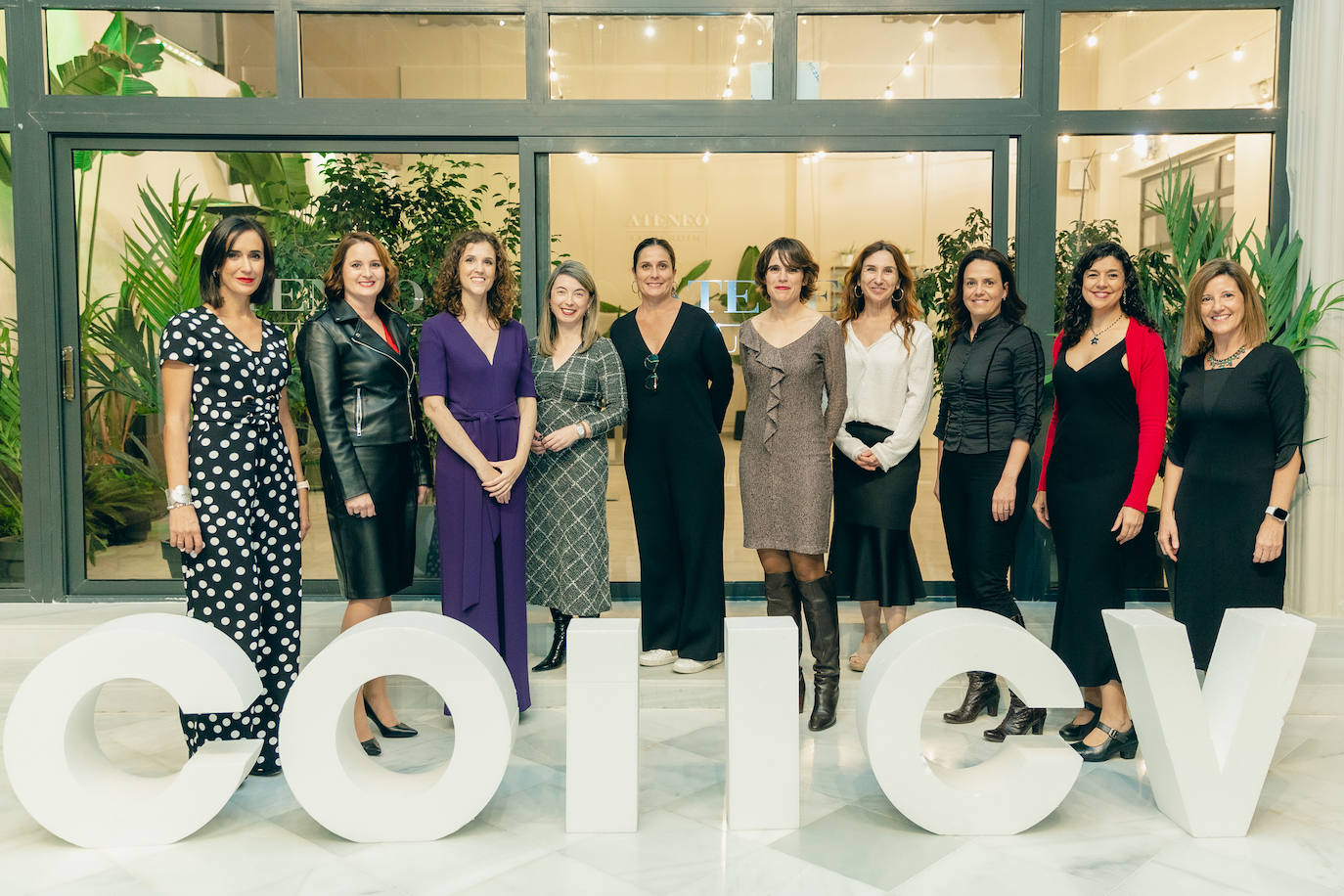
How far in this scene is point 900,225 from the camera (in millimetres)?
4816

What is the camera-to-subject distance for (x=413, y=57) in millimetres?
4730

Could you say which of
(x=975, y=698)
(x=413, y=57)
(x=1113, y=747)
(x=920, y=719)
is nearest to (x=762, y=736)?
(x=920, y=719)

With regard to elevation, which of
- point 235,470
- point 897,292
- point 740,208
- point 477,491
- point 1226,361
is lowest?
point 477,491

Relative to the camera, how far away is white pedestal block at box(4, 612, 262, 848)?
2764mm

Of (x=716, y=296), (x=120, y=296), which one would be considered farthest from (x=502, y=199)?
(x=120, y=296)

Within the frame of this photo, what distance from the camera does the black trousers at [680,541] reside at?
3.94 metres

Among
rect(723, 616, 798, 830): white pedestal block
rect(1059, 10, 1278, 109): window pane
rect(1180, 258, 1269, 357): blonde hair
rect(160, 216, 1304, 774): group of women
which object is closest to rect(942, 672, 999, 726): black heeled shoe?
rect(160, 216, 1304, 774): group of women

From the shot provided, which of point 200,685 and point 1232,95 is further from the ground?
point 1232,95

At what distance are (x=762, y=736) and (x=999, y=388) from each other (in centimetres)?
157

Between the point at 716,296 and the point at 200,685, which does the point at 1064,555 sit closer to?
the point at 716,296

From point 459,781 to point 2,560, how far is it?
3.31 meters

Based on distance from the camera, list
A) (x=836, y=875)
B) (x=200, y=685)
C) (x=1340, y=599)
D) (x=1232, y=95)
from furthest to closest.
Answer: (x=1232, y=95)
(x=1340, y=599)
(x=200, y=685)
(x=836, y=875)

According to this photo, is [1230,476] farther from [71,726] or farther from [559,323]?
[71,726]

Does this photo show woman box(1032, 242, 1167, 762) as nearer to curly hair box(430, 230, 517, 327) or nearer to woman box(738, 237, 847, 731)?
woman box(738, 237, 847, 731)
